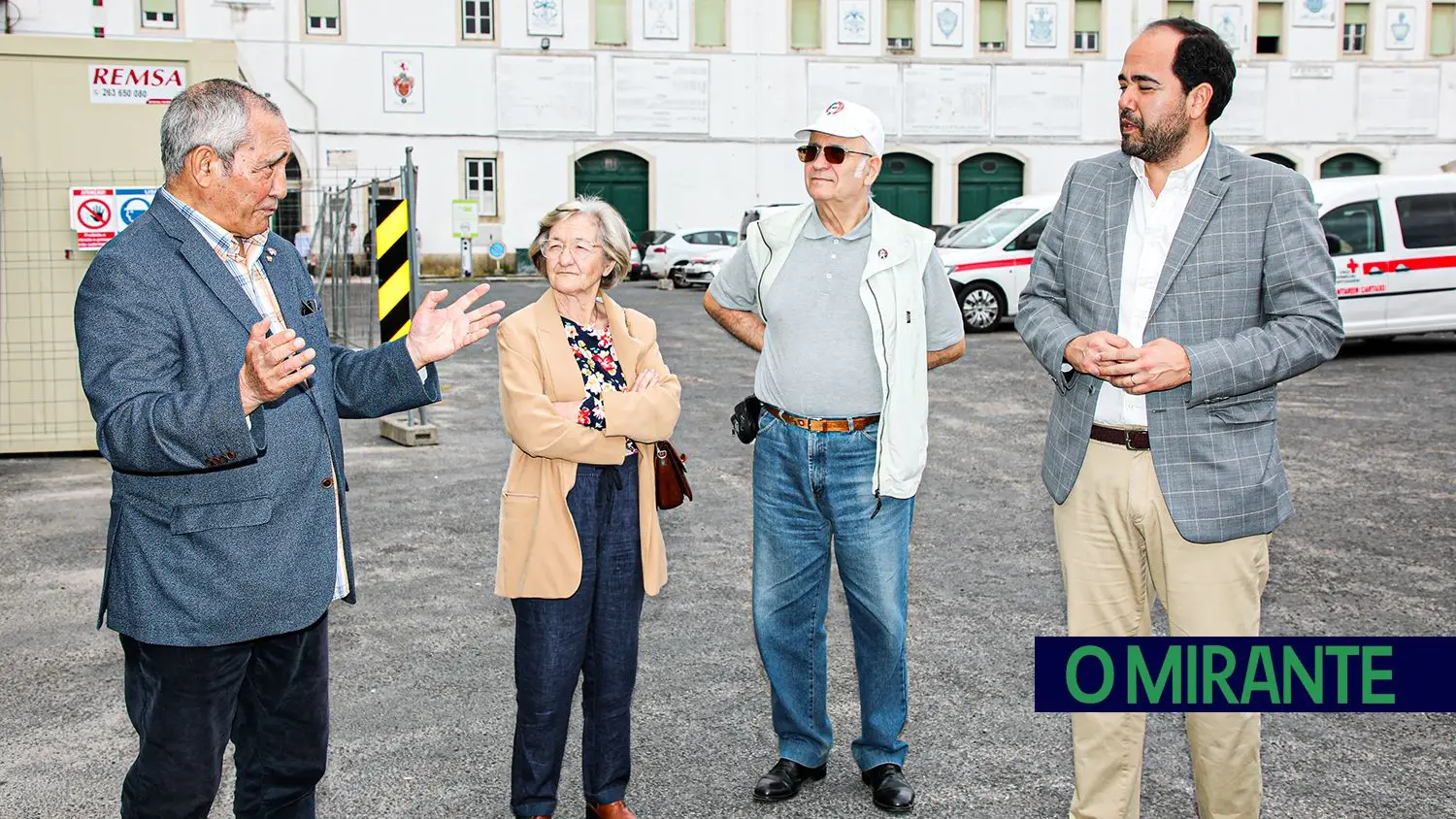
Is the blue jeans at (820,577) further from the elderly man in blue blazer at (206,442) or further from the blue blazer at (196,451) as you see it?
the blue blazer at (196,451)

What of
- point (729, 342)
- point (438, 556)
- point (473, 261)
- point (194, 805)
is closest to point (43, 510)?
point (438, 556)

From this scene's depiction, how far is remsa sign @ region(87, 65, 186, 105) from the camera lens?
9.60 m

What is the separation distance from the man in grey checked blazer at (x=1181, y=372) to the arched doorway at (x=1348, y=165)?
136 feet

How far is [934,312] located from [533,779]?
183 centimetres

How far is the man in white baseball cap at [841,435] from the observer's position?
416 cm

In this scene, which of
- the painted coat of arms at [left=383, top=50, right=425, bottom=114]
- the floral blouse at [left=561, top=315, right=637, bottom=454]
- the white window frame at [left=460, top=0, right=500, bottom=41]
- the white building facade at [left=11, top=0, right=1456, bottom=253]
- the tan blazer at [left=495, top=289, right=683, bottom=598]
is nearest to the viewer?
the tan blazer at [left=495, top=289, right=683, bottom=598]

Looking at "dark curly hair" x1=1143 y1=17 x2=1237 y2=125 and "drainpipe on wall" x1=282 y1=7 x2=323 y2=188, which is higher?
"drainpipe on wall" x1=282 y1=7 x2=323 y2=188

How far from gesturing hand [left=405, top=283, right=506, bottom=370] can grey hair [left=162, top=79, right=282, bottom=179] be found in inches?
22.0

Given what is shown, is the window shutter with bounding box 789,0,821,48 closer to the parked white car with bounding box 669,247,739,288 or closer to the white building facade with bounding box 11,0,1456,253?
the white building facade with bounding box 11,0,1456,253

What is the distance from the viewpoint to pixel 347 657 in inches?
215

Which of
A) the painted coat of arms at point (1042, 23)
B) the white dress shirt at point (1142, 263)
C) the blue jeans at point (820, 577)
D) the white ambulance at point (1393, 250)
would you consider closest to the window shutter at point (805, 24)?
the painted coat of arms at point (1042, 23)

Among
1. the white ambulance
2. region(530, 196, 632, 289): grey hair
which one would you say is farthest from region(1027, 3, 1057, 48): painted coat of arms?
region(530, 196, 632, 289): grey hair

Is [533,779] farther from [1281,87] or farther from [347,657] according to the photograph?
[1281,87]

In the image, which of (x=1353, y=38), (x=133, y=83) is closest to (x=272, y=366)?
(x=133, y=83)
